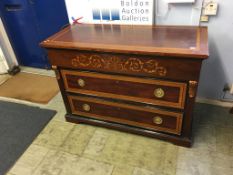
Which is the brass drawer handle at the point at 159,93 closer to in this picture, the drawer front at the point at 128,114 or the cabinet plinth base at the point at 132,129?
the drawer front at the point at 128,114

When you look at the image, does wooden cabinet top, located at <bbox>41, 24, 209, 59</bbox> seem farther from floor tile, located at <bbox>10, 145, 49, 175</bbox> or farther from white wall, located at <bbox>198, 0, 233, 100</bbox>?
floor tile, located at <bbox>10, 145, 49, 175</bbox>

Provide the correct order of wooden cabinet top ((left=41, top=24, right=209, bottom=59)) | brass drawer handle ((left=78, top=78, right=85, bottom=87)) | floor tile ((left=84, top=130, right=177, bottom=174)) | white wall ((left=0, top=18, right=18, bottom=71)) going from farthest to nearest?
1. white wall ((left=0, top=18, right=18, bottom=71))
2. brass drawer handle ((left=78, top=78, right=85, bottom=87))
3. floor tile ((left=84, top=130, right=177, bottom=174))
4. wooden cabinet top ((left=41, top=24, right=209, bottom=59))

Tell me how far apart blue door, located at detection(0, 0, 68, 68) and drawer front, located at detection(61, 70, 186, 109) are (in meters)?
0.94

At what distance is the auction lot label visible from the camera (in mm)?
1633

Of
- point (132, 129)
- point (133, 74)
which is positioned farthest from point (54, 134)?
point (133, 74)

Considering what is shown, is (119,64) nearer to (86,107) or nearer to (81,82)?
(81,82)

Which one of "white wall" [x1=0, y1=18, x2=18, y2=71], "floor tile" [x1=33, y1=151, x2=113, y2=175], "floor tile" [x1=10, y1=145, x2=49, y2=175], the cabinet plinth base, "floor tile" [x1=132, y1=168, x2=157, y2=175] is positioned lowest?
"floor tile" [x1=132, y1=168, x2=157, y2=175]

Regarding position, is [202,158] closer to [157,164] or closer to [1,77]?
[157,164]

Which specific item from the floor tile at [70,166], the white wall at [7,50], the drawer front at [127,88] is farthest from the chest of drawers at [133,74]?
the white wall at [7,50]

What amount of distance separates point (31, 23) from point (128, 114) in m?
1.65

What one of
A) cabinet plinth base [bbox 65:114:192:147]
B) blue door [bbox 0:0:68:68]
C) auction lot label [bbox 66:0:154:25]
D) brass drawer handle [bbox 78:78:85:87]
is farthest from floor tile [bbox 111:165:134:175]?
blue door [bbox 0:0:68:68]

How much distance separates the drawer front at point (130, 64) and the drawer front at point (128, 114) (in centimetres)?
30

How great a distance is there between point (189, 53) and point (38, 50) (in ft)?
6.61

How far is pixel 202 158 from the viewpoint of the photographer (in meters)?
1.49
